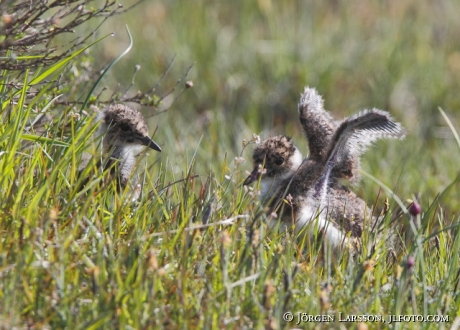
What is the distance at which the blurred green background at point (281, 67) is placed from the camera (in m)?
9.20

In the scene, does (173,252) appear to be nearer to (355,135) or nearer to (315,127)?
(355,135)

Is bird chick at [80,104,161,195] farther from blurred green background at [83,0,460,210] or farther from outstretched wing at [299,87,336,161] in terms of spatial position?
blurred green background at [83,0,460,210]

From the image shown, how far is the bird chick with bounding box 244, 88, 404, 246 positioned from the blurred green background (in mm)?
2575

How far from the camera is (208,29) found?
404 inches

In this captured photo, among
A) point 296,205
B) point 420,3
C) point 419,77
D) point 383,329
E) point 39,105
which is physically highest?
point 420,3

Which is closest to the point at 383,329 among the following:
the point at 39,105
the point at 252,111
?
the point at 39,105

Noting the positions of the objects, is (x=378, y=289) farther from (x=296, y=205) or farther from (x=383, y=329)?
(x=296, y=205)

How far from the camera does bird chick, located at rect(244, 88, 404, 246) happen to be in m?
4.64

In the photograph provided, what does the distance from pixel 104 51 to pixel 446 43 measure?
4732 mm

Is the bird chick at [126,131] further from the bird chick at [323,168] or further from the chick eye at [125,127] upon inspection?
the bird chick at [323,168]

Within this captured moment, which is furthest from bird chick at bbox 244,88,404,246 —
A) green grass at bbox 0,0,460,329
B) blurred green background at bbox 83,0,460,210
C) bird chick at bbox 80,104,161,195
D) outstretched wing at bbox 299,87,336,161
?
blurred green background at bbox 83,0,460,210

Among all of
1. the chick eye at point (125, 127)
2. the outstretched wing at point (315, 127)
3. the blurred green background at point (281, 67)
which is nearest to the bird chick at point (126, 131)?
the chick eye at point (125, 127)

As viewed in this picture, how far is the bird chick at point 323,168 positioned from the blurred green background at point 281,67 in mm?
2575

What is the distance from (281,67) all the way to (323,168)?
4773 mm
